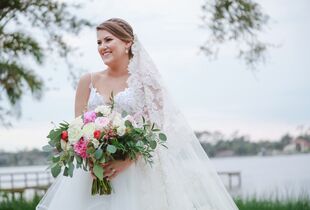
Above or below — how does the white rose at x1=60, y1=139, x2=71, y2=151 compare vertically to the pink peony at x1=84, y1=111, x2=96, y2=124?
below

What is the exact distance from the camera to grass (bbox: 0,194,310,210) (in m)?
6.13

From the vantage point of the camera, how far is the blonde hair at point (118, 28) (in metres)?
3.38

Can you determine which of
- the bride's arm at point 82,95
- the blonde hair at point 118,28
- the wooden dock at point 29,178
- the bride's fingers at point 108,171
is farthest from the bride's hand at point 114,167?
the wooden dock at point 29,178

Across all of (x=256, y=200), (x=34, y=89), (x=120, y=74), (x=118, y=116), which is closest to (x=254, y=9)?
(x=256, y=200)

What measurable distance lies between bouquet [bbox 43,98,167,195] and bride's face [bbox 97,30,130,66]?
414mm

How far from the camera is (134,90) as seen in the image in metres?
3.37

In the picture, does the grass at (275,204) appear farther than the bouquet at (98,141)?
Yes

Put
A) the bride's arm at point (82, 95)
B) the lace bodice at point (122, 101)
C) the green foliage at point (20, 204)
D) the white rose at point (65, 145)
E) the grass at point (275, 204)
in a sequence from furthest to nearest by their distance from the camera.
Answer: the green foliage at point (20, 204), the grass at point (275, 204), the bride's arm at point (82, 95), the lace bodice at point (122, 101), the white rose at point (65, 145)

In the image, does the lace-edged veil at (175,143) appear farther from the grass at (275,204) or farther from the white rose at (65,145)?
the grass at (275,204)

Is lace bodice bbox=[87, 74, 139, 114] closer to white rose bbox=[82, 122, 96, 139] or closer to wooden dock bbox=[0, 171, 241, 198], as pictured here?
white rose bbox=[82, 122, 96, 139]

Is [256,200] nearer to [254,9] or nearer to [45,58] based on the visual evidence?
[254,9]

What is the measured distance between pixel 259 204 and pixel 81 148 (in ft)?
12.7

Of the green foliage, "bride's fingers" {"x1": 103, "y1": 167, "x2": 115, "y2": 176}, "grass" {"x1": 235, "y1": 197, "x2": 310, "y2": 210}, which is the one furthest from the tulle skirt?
the green foliage

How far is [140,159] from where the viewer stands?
328cm
